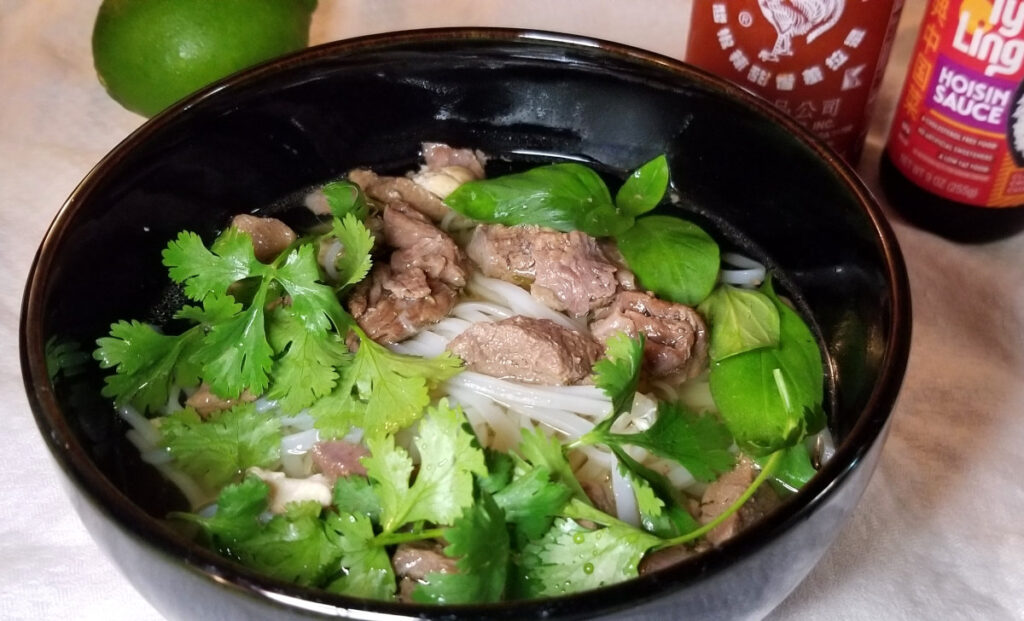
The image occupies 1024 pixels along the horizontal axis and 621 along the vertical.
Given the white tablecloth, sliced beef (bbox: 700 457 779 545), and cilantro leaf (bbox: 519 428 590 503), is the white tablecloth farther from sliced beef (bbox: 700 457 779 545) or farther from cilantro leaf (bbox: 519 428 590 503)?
cilantro leaf (bbox: 519 428 590 503)

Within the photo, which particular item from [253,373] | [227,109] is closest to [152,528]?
[253,373]

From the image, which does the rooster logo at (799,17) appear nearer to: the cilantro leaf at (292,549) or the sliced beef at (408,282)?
the sliced beef at (408,282)

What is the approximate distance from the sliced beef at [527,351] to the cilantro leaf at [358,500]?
0.74ft

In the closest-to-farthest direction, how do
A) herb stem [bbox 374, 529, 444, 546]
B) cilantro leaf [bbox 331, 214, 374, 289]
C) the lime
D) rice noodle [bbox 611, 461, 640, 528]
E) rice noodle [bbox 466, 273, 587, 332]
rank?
herb stem [bbox 374, 529, 444, 546] → rice noodle [bbox 611, 461, 640, 528] → cilantro leaf [bbox 331, 214, 374, 289] → rice noodle [bbox 466, 273, 587, 332] → the lime

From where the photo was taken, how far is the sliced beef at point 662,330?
3.53ft

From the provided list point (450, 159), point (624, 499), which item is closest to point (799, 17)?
point (450, 159)

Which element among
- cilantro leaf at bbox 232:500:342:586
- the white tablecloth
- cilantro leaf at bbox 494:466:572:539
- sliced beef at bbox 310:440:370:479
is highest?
cilantro leaf at bbox 494:466:572:539

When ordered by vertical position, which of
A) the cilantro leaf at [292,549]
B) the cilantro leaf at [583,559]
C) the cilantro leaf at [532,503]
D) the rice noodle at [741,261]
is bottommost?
the cilantro leaf at [292,549]

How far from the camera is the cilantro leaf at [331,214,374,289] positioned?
106 centimetres

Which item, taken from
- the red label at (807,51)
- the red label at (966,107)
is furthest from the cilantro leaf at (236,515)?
the red label at (966,107)

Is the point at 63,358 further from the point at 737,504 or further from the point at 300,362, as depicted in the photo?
the point at 737,504

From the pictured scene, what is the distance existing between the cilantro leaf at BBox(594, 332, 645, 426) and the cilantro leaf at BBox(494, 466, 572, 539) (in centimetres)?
8

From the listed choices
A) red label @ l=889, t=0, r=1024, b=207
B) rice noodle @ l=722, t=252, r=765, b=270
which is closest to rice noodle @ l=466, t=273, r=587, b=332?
rice noodle @ l=722, t=252, r=765, b=270

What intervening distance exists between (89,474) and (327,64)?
2.03ft
